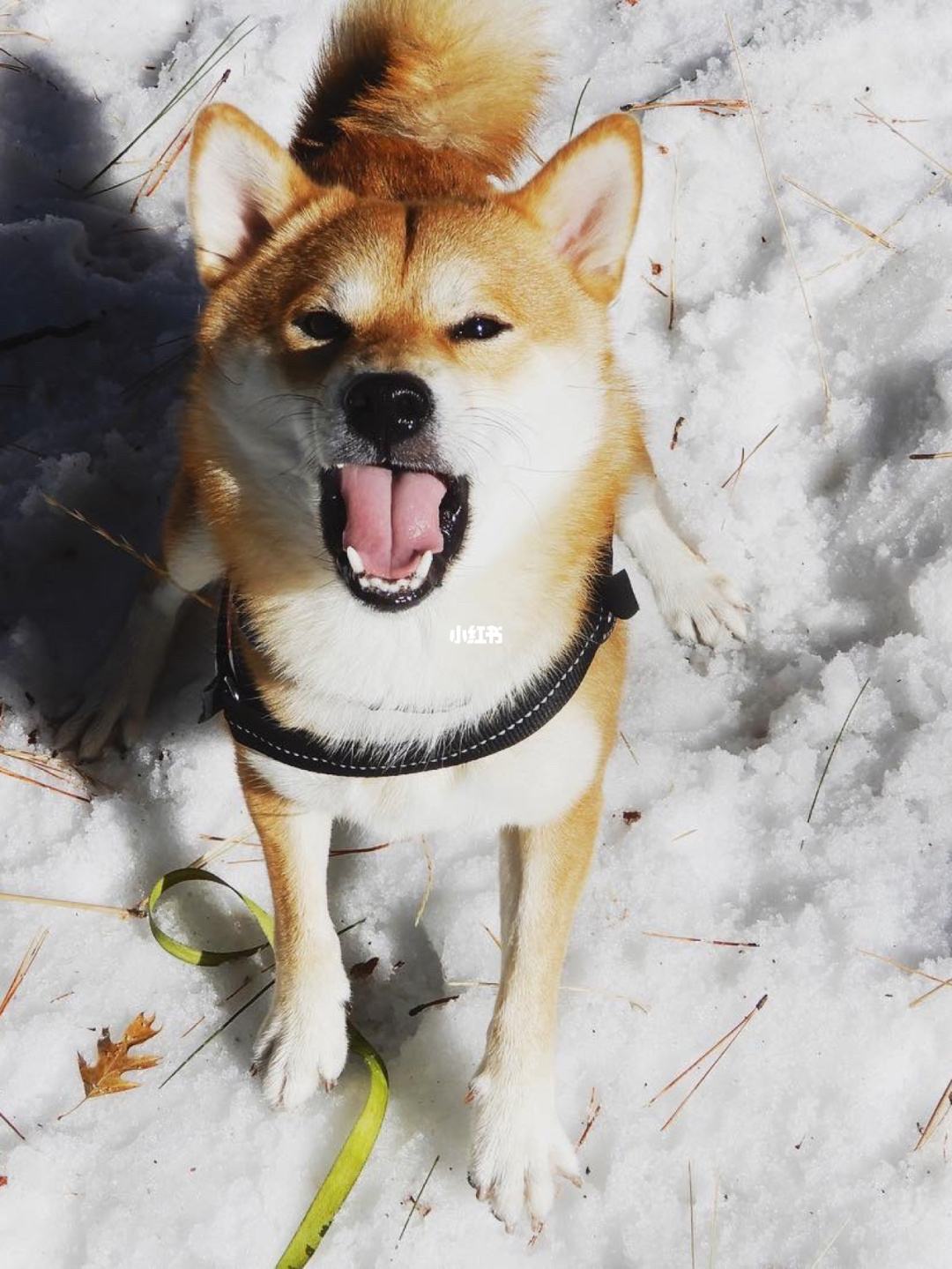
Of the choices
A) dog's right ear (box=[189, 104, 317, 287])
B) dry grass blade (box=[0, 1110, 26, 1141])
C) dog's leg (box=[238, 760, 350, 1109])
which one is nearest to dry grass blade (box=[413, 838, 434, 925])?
dog's leg (box=[238, 760, 350, 1109])

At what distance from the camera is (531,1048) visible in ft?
6.12

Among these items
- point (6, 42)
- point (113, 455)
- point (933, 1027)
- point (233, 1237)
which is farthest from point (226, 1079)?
point (6, 42)

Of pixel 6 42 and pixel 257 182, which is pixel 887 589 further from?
pixel 6 42

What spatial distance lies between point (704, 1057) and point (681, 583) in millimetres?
1011

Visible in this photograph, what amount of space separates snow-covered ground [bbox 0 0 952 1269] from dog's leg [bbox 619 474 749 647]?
2.8 inches

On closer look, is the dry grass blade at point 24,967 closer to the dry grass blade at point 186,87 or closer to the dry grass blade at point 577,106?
the dry grass blade at point 186,87

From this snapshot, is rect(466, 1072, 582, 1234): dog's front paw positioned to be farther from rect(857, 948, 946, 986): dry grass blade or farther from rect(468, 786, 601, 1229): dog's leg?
rect(857, 948, 946, 986): dry grass blade

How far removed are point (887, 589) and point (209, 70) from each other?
2.34 metres

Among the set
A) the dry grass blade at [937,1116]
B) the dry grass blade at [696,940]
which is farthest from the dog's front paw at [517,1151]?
the dry grass blade at [937,1116]

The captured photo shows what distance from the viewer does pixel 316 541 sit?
1626 mm

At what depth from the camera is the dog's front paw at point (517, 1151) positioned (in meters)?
1.84

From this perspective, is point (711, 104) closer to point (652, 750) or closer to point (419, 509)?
point (652, 750)

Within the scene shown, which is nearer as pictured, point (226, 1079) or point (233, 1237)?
point (233, 1237)

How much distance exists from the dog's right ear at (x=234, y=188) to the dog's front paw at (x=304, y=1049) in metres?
1.27
